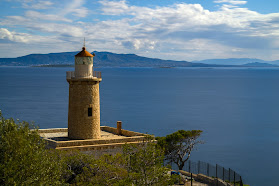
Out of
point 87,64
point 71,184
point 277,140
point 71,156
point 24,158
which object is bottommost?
point 277,140

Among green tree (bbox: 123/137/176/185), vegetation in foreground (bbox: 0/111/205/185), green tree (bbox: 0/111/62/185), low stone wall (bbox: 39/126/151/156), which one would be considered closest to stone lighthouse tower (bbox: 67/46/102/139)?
low stone wall (bbox: 39/126/151/156)

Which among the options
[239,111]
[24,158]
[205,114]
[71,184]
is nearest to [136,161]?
[71,184]

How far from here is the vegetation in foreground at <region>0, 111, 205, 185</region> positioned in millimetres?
16328

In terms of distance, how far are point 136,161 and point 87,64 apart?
9778mm

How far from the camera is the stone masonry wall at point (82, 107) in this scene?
25984 mm

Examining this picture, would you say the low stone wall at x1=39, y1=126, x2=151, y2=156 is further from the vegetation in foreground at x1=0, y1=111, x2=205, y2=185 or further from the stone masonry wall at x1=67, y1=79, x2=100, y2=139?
the stone masonry wall at x1=67, y1=79, x2=100, y2=139

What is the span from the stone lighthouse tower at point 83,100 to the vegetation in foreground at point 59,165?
114 inches

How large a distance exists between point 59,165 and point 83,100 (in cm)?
707

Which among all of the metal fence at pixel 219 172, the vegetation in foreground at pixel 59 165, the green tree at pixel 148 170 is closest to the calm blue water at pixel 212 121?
the metal fence at pixel 219 172

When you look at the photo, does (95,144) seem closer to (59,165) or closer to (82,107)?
(82,107)

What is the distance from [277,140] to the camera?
71562 millimetres

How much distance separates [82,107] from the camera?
85.2 feet

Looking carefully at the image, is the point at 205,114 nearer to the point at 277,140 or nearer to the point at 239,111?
the point at 239,111

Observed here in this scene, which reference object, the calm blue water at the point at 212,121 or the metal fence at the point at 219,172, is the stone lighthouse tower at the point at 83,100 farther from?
the calm blue water at the point at 212,121
